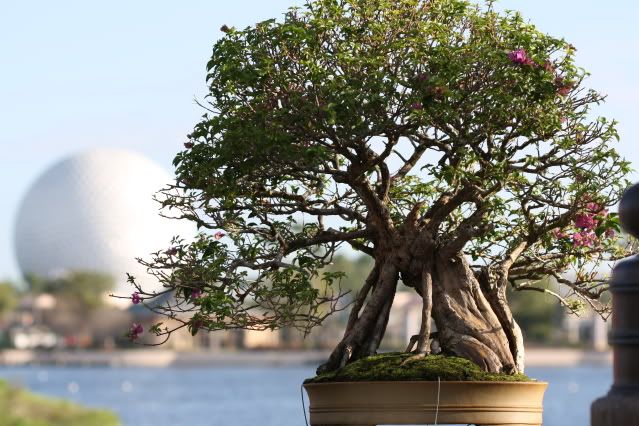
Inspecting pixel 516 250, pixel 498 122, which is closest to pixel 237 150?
pixel 498 122

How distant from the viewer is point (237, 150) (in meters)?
5.59

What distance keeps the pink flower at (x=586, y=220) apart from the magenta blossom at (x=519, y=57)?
0.78m

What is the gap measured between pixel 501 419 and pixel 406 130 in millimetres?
1217

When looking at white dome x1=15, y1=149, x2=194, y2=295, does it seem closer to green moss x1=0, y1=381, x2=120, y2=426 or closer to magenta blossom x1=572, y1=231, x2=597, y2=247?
green moss x1=0, y1=381, x2=120, y2=426

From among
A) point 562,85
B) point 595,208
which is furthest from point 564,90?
point 595,208

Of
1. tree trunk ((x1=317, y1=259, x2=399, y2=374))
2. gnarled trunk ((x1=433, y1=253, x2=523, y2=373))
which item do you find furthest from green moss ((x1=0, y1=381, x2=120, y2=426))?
gnarled trunk ((x1=433, y1=253, x2=523, y2=373))

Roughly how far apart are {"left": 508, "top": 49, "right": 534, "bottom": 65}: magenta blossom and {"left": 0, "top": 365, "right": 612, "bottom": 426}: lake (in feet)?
40.6

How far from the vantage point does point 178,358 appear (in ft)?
278

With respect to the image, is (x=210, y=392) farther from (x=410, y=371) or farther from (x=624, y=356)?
(x=624, y=356)

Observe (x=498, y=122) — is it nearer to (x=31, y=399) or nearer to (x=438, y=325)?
(x=438, y=325)

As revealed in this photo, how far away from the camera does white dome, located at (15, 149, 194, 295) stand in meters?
85.2

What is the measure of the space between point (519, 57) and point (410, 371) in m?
1.33

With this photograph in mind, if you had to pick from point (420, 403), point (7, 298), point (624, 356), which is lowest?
point (420, 403)

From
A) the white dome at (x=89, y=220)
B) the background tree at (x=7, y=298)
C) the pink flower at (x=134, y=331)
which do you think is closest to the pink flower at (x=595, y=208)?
the pink flower at (x=134, y=331)
